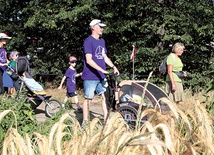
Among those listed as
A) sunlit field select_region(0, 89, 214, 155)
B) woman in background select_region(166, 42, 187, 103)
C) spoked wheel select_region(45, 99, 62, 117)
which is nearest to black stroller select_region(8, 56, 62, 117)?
spoked wheel select_region(45, 99, 62, 117)

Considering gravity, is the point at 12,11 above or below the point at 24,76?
above

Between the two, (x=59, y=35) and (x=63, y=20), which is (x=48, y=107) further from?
(x=59, y=35)

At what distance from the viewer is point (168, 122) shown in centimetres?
169

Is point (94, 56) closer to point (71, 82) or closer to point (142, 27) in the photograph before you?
point (71, 82)

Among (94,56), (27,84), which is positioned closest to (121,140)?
(94,56)

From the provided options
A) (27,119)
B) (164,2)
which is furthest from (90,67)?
(164,2)

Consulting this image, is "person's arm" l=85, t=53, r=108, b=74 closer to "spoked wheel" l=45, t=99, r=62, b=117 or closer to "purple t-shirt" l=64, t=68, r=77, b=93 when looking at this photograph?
"spoked wheel" l=45, t=99, r=62, b=117

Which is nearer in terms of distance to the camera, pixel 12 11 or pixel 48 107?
pixel 48 107

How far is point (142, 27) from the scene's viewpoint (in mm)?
11328

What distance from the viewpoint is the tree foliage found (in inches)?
430

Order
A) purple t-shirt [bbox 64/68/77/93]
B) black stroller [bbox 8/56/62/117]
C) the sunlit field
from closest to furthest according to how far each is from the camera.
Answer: the sunlit field → black stroller [bbox 8/56/62/117] → purple t-shirt [bbox 64/68/77/93]

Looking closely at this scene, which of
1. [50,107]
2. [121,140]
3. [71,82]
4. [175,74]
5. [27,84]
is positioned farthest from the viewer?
[71,82]

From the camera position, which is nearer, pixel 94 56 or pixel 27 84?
pixel 94 56

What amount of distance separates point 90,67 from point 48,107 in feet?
7.81
